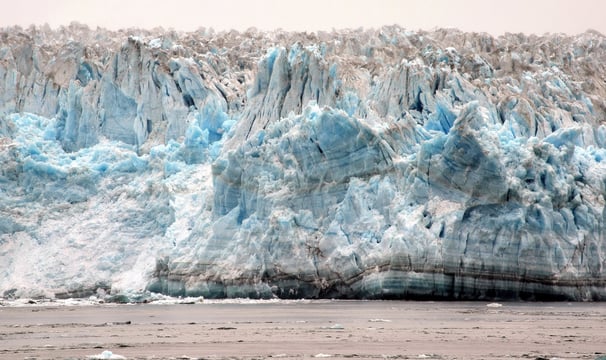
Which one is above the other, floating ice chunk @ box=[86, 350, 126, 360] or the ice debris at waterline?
the ice debris at waterline

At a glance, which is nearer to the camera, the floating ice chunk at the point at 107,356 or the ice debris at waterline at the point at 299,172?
the floating ice chunk at the point at 107,356

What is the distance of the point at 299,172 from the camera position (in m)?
32.1

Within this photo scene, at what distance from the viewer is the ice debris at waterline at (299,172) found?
30.1m

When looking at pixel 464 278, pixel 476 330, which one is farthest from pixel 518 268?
pixel 476 330

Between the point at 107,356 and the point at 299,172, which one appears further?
the point at 299,172

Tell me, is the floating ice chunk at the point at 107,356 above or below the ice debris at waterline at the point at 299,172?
below

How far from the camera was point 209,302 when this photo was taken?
3166 centimetres

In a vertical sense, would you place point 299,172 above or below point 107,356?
above

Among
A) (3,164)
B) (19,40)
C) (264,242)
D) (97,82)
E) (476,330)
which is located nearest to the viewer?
(476,330)

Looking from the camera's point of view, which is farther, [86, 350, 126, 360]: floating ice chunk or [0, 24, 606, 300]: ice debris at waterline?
[0, 24, 606, 300]: ice debris at waterline

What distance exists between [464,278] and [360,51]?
1577 cm

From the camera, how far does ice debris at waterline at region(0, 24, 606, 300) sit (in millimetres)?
30062

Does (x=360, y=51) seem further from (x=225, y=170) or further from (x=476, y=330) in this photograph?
(x=476, y=330)

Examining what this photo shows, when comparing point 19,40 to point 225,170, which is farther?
point 19,40
